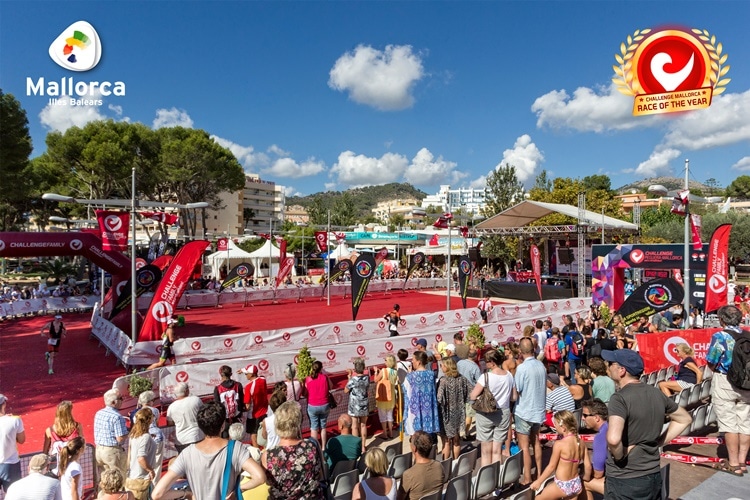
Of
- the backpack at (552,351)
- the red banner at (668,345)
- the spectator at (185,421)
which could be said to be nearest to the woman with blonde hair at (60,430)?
the spectator at (185,421)

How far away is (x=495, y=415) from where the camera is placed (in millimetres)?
5875

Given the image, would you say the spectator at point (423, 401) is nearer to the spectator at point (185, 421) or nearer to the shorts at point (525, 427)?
the shorts at point (525, 427)

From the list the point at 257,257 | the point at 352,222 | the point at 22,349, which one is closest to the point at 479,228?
the point at 257,257

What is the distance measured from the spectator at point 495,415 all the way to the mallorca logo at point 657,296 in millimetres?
8256

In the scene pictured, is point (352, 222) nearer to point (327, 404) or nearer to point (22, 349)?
point (22, 349)

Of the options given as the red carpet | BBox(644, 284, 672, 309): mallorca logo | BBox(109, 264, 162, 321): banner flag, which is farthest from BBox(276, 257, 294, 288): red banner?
BBox(644, 284, 672, 309): mallorca logo

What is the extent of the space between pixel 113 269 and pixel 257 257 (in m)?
22.0

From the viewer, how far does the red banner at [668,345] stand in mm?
10258

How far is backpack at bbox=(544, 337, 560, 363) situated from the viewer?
10273 mm

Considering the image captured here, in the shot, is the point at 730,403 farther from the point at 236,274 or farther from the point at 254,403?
the point at 236,274

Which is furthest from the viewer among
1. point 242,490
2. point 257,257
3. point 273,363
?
point 257,257

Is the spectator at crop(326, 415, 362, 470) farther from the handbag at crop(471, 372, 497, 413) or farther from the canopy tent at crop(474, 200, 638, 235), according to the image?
the canopy tent at crop(474, 200, 638, 235)

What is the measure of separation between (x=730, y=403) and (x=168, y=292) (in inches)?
487

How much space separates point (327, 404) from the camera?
22.0ft
